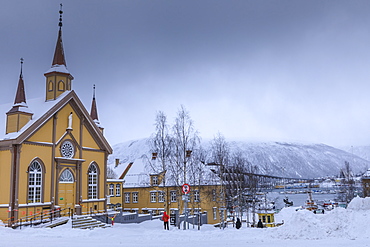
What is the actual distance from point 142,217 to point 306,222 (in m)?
22.2

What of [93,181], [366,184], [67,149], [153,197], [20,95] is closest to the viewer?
[20,95]

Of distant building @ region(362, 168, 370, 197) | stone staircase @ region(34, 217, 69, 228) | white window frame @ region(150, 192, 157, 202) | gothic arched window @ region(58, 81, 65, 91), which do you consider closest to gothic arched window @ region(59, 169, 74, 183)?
stone staircase @ region(34, 217, 69, 228)

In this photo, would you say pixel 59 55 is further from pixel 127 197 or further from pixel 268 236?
pixel 127 197

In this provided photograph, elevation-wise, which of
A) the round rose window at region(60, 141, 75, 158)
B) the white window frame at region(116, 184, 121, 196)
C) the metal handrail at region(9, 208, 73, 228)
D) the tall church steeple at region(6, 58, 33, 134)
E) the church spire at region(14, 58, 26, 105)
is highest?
the church spire at region(14, 58, 26, 105)

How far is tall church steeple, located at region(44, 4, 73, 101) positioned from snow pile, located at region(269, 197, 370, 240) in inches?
766

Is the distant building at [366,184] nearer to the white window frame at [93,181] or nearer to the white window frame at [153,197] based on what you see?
the white window frame at [153,197]

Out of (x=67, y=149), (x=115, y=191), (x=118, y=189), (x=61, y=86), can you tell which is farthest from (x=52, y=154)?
(x=118, y=189)

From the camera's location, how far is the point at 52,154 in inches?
993

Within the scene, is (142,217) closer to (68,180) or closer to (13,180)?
(68,180)

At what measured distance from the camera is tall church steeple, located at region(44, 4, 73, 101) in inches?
1103

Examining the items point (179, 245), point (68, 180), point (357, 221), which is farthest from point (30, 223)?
point (357, 221)

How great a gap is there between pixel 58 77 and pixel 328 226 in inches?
865

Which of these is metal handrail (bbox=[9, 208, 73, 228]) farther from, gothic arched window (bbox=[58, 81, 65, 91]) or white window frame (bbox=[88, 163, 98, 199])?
gothic arched window (bbox=[58, 81, 65, 91])

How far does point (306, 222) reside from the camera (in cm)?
1672
